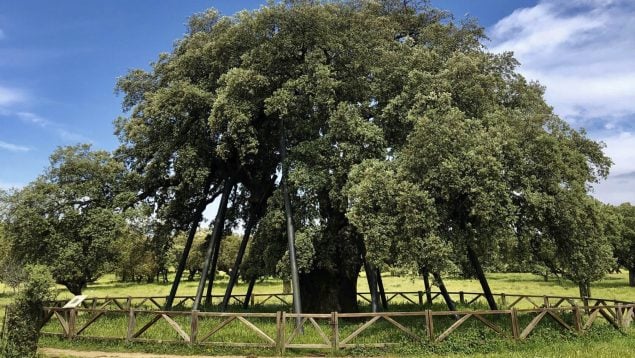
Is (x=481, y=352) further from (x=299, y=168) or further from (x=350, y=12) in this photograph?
(x=350, y=12)

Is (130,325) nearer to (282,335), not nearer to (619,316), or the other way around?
(282,335)

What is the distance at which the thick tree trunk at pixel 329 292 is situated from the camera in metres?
25.0

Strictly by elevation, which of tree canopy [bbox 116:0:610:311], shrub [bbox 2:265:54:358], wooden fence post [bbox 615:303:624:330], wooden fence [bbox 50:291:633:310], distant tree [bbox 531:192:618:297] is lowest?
wooden fence [bbox 50:291:633:310]

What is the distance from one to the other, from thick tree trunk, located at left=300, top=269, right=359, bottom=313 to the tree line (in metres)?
0.11

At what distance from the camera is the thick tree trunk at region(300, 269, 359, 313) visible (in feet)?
82.0

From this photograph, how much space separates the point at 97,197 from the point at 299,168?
1304cm

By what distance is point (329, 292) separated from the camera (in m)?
25.2

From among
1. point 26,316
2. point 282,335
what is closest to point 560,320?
point 282,335

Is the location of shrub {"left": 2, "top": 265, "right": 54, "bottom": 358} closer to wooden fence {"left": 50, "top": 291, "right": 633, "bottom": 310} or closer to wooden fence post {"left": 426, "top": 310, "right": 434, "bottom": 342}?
wooden fence {"left": 50, "top": 291, "right": 633, "bottom": 310}

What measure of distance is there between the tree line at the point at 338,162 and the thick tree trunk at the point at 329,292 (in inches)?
4.5

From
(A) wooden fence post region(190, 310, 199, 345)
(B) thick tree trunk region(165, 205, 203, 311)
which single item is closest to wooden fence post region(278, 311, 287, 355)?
(A) wooden fence post region(190, 310, 199, 345)

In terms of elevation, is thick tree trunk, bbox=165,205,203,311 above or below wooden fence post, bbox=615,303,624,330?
above

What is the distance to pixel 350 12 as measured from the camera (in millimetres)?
24219

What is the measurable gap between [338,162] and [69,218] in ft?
52.8
